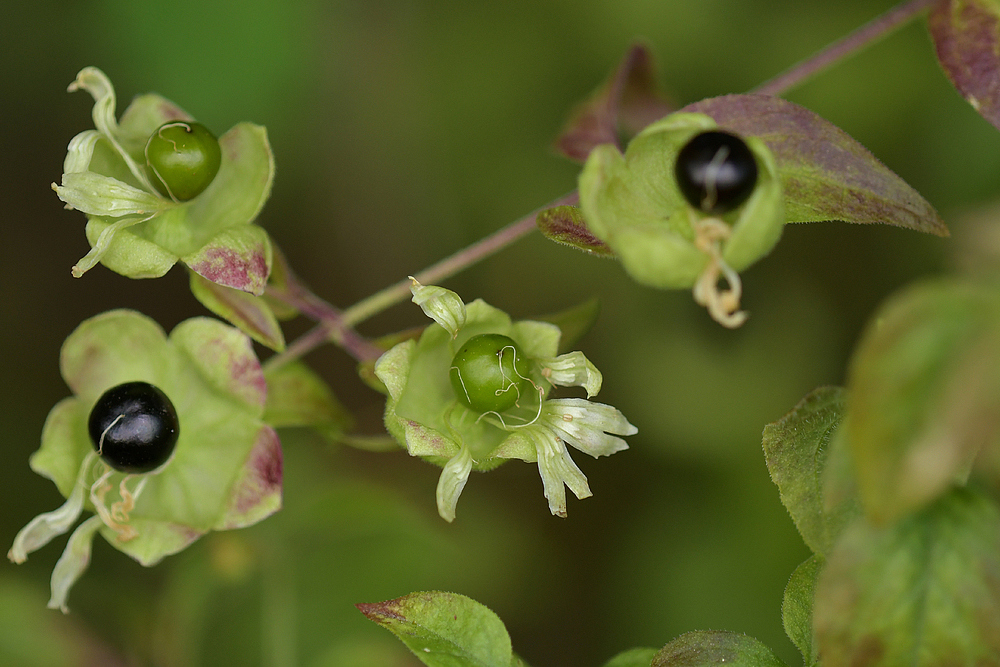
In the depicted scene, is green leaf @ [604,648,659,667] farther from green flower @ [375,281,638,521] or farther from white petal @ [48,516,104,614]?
white petal @ [48,516,104,614]

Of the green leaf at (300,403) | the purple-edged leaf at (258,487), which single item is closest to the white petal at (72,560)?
the purple-edged leaf at (258,487)

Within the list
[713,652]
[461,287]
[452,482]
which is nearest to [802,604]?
[713,652]

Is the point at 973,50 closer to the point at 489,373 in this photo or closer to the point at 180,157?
the point at 489,373

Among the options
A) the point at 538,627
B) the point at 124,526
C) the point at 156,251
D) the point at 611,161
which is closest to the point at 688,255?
the point at 611,161

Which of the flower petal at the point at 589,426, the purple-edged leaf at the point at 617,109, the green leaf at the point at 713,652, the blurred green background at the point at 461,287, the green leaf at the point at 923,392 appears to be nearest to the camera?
the green leaf at the point at 923,392

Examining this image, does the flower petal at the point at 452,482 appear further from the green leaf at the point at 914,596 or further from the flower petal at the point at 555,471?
the green leaf at the point at 914,596

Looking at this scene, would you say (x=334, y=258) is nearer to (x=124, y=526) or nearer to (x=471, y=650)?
(x=124, y=526)

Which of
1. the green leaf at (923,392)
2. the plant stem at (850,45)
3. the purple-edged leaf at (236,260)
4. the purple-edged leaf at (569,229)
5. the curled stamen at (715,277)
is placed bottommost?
the purple-edged leaf at (236,260)
